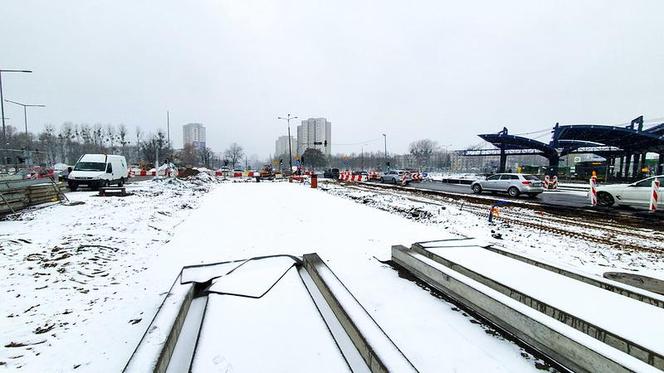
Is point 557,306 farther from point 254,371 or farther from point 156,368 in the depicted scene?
point 156,368

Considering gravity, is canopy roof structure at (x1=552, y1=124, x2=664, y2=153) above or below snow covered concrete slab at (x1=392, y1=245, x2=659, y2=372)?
above

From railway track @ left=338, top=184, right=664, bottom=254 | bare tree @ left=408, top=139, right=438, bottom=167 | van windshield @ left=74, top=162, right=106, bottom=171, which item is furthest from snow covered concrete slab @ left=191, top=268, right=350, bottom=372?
bare tree @ left=408, top=139, right=438, bottom=167

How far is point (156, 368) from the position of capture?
237 centimetres

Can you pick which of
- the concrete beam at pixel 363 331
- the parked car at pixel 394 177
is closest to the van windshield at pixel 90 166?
the concrete beam at pixel 363 331

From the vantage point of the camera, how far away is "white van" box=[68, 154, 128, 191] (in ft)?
57.6

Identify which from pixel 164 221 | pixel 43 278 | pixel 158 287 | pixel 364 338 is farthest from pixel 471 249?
Answer: pixel 164 221

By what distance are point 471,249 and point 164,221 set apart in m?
8.78

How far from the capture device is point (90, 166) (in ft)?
61.3

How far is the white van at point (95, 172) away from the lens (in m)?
17.6

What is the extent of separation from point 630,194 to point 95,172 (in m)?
27.4

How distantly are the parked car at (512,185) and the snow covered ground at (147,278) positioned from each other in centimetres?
1136

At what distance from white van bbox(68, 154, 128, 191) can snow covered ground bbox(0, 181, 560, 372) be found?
31.0ft

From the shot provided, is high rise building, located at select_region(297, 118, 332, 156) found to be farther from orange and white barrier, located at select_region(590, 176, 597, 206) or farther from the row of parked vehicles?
orange and white barrier, located at select_region(590, 176, 597, 206)

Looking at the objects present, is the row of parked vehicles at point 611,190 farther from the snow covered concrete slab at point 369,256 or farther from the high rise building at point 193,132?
the high rise building at point 193,132
